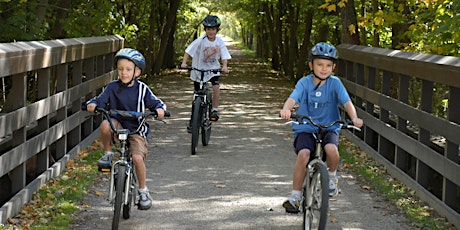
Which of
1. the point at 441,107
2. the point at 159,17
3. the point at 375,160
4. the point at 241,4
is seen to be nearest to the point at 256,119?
the point at 441,107

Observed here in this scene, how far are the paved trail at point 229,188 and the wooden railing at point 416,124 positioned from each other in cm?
49

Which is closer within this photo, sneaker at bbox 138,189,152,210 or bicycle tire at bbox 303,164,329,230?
bicycle tire at bbox 303,164,329,230

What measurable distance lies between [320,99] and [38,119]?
3.07 meters

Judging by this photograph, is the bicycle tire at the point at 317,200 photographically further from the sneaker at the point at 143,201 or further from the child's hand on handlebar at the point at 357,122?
the sneaker at the point at 143,201

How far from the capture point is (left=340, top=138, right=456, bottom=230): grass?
6838mm

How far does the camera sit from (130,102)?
6.61 meters

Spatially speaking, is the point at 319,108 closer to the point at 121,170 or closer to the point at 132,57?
the point at 132,57

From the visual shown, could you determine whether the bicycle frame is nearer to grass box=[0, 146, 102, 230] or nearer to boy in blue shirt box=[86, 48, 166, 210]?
boy in blue shirt box=[86, 48, 166, 210]

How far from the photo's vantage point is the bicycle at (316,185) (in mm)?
5695

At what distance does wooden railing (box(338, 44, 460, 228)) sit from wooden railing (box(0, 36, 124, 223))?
376 centimetres

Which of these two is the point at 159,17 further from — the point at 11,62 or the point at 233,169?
the point at 11,62

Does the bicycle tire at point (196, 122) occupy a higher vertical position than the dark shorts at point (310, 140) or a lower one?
lower

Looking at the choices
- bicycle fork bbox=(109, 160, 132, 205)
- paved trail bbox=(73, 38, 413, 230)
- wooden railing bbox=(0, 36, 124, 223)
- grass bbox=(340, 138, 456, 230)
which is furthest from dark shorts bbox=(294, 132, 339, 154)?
wooden railing bbox=(0, 36, 124, 223)

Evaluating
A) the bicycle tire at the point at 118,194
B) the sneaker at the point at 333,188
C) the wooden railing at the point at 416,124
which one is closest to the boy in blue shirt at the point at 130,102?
the bicycle tire at the point at 118,194
